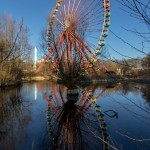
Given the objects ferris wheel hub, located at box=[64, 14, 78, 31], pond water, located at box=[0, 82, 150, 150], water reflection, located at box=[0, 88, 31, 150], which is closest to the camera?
pond water, located at box=[0, 82, 150, 150]

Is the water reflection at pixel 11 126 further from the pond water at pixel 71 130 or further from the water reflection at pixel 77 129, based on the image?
the water reflection at pixel 77 129

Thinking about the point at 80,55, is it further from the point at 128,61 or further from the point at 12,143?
the point at 128,61

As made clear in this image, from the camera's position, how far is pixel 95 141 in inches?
190

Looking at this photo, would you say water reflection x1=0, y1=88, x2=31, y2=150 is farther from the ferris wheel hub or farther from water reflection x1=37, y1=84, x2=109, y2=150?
the ferris wheel hub

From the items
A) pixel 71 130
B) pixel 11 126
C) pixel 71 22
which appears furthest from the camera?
pixel 71 22

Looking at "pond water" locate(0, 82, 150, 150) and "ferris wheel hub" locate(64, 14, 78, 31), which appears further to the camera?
"ferris wheel hub" locate(64, 14, 78, 31)

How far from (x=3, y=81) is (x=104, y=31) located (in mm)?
8343

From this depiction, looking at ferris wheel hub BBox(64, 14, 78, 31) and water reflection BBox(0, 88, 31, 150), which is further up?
ferris wheel hub BBox(64, 14, 78, 31)

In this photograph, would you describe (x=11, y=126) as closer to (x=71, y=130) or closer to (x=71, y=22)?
(x=71, y=130)

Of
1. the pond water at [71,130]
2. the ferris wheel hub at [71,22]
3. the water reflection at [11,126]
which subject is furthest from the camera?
the ferris wheel hub at [71,22]

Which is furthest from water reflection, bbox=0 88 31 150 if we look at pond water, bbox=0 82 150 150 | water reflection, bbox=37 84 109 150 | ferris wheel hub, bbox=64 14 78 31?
ferris wheel hub, bbox=64 14 78 31

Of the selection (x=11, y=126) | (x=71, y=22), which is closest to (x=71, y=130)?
(x=11, y=126)

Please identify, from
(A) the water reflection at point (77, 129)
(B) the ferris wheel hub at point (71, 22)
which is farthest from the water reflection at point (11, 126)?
(B) the ferris wheel hub at point (71, 22)

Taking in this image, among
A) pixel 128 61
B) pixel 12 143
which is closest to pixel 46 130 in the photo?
pixel 12 143
